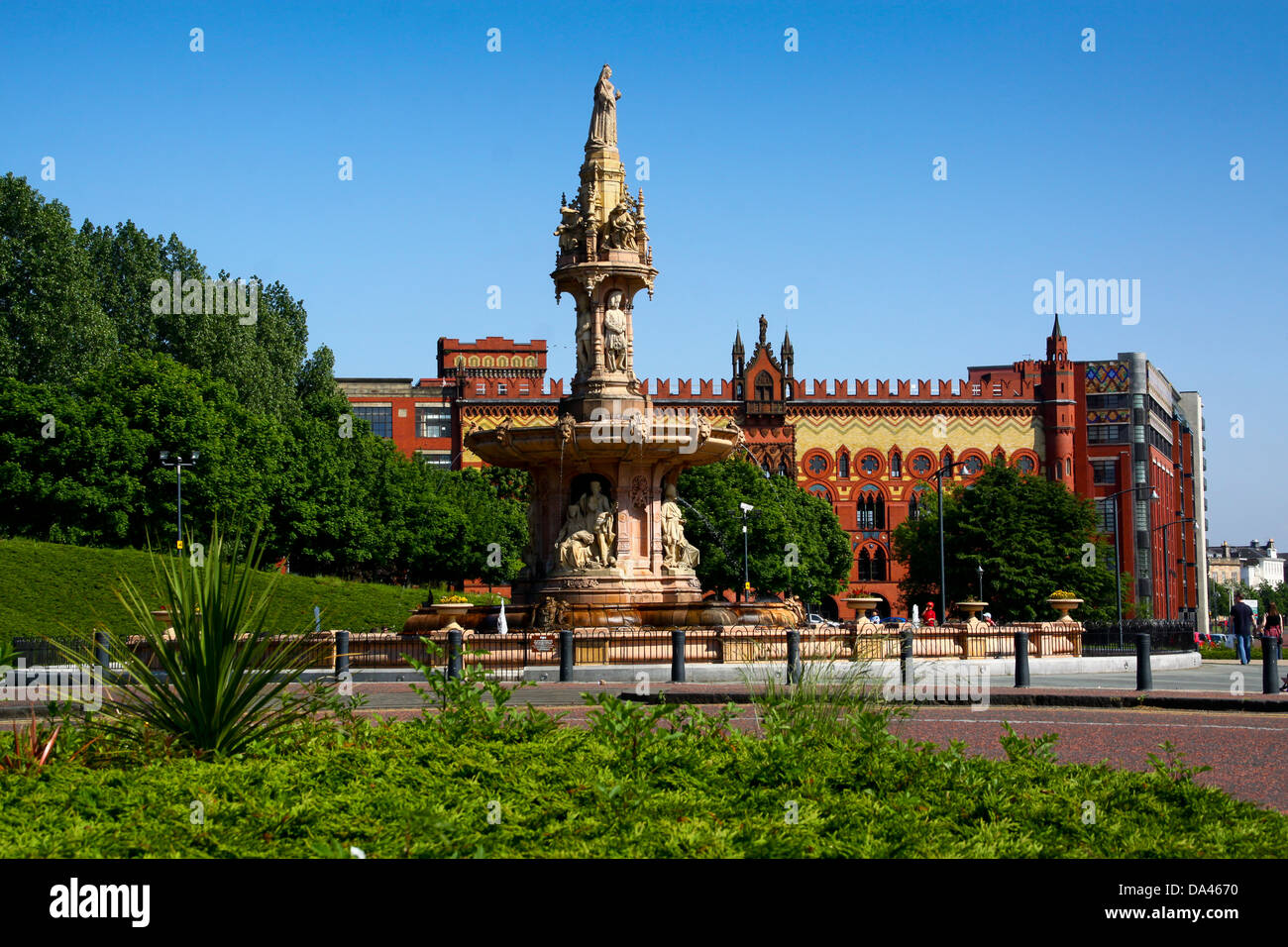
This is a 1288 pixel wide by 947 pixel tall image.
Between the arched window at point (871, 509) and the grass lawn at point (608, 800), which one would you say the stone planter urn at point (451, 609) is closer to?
the grass lawn at point (608, 800)

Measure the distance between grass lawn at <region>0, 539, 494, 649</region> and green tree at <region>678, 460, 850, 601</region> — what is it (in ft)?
85.0

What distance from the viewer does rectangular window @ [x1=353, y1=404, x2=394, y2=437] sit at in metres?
98.9

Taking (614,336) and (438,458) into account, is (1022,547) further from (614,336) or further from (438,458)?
(614,336)

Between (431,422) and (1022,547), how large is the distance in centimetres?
4594

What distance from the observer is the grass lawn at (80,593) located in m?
37.8

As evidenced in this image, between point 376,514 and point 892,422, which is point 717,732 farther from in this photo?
point 892,422

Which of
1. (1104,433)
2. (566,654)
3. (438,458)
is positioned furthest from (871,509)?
(566,654)

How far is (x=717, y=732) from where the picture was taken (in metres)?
9.49

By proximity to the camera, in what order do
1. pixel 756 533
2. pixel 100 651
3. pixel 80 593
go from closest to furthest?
1. pixel 100 651
2. pixel 80 593
3. pixel 756 533

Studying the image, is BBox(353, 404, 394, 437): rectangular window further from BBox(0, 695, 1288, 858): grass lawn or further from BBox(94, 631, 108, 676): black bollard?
BBox(0, 695, 1288, 858): grass lawn

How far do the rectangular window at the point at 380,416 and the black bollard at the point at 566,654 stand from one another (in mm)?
77327

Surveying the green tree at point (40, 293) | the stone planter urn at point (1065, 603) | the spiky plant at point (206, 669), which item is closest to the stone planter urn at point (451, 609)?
the stone planter urn at point (1065, 603)

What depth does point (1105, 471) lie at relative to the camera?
99.6 m
